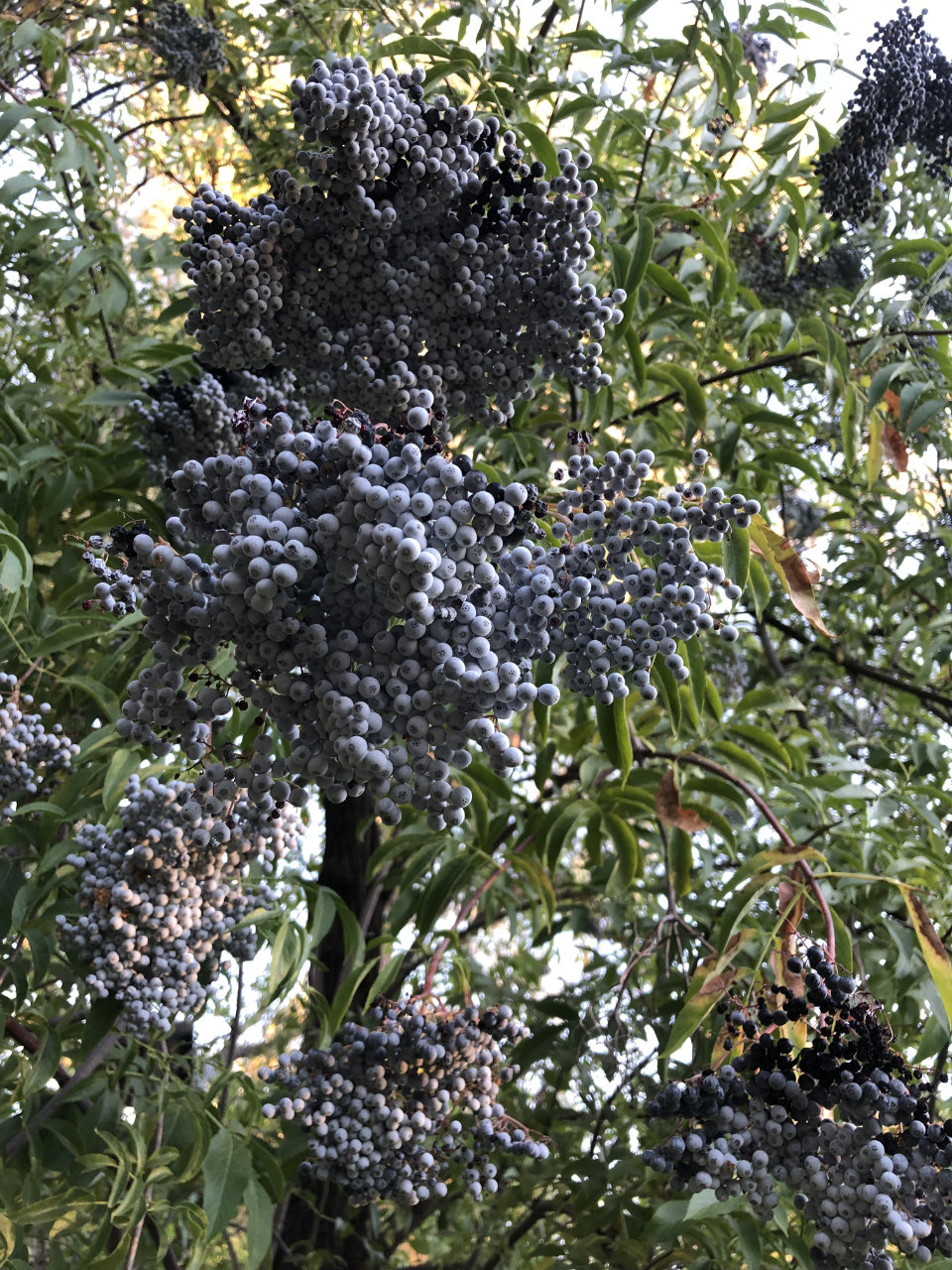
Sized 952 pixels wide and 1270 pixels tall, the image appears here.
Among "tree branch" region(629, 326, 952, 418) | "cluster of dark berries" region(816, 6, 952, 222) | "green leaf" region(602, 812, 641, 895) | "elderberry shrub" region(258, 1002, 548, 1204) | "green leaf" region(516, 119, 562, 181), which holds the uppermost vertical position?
"cluster of dark berries" region(816, 6, 952, 222)

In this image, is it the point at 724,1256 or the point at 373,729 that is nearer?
the point at 373,729

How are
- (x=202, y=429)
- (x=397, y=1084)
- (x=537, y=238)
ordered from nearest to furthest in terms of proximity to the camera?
(x=537, y=238)
(x=397, y=1084)
(x=202, y=429)

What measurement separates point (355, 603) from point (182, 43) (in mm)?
2372

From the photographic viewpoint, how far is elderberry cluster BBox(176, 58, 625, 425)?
1.46 m

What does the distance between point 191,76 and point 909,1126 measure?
2874 millimetres

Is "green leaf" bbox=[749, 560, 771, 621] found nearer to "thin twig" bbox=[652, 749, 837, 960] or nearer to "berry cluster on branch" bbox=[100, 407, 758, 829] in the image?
"thin twig" bbox=[652, 749, 837, 960]

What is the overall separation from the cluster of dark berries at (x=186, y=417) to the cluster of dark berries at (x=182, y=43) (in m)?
0.97

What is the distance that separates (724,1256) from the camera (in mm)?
1873

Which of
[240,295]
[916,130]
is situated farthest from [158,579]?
[916,130]

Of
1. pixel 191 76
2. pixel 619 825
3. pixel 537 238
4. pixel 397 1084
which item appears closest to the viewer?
pixel 537 238

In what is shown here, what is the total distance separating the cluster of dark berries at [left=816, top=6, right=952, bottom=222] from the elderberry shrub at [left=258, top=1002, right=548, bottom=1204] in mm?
1842

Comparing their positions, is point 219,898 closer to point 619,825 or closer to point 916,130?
point 619,825

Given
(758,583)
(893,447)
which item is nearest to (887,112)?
(893,447)

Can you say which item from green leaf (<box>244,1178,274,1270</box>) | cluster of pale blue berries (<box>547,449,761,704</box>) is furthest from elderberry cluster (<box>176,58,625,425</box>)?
green leaf (<box>244,1178,274,1270</box>)
